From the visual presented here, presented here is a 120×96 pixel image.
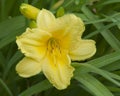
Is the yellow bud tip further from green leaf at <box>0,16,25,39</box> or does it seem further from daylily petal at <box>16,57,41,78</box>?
green leaf at <box>0,16,25,39</box>

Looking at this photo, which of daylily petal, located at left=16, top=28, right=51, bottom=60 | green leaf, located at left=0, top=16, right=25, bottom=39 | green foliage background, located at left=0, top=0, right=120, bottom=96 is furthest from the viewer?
green leaf, located at left=0, top=16, right=25, bottom=39

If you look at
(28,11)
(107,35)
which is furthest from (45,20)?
(107,35)

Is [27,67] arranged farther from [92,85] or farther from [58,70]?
[92,85]

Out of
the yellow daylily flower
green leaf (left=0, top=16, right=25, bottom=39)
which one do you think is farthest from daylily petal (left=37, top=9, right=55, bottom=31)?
green leaf (left=0, top=16, right=25, bottom=39)

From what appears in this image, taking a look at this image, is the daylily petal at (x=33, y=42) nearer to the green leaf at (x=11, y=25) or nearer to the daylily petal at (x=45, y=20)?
the daylily petal at (x=45, y=20)

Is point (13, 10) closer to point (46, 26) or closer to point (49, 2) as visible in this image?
point (49, 2)

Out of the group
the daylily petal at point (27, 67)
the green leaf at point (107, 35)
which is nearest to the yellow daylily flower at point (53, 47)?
the daylily petal at point (27, 67)
